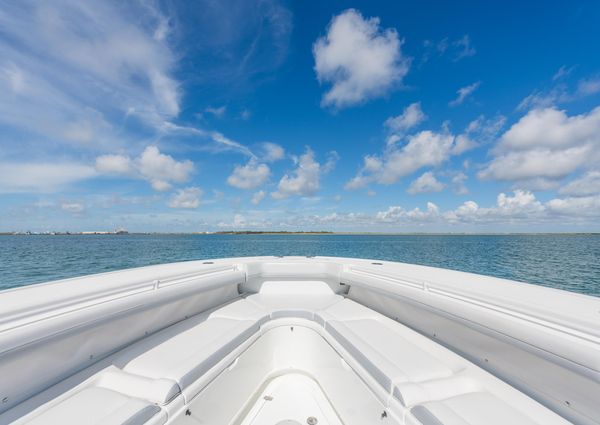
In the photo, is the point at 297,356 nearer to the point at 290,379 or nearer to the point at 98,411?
the point at 290,379

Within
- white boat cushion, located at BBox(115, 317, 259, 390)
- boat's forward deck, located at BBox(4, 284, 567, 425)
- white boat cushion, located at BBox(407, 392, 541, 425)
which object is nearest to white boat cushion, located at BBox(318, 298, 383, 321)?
boat's forward deck, located at BBox(4, 284, 567, 425)

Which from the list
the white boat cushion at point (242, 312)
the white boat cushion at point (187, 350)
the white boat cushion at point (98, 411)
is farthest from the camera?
the white boat cushion at point (242, 312)

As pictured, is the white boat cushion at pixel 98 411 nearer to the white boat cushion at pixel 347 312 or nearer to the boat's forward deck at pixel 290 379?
the boat's forward deck at pixel 290 379

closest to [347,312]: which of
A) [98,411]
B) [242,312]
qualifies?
[242,312]

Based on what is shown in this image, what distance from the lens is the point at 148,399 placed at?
4.46 ft

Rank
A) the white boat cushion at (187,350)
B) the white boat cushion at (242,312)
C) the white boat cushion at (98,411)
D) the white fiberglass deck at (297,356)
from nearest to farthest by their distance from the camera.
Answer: the white boat cushion at (98,411)
the white fiberglass deck at (297,356)
the white boat cushion at (187,350)
the white boat cushion at (242,312)

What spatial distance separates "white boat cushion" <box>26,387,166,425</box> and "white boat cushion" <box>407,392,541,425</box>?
1342 millimetres

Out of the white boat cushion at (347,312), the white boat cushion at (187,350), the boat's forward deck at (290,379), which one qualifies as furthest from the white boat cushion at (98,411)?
the white boat cushion at (347,312)

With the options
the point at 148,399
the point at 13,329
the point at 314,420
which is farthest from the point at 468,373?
the point at 13,329

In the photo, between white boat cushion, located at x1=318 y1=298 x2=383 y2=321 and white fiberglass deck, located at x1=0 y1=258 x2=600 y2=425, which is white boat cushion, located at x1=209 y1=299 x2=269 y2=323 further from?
white boat cushion, located at x1=318 y1=298 x2=383 y2=321

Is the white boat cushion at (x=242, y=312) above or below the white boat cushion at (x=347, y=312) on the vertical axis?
above

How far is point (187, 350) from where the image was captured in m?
1.86

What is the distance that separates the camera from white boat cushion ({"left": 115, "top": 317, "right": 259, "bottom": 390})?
158 centimetres

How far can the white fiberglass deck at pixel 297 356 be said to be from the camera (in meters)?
1.28
